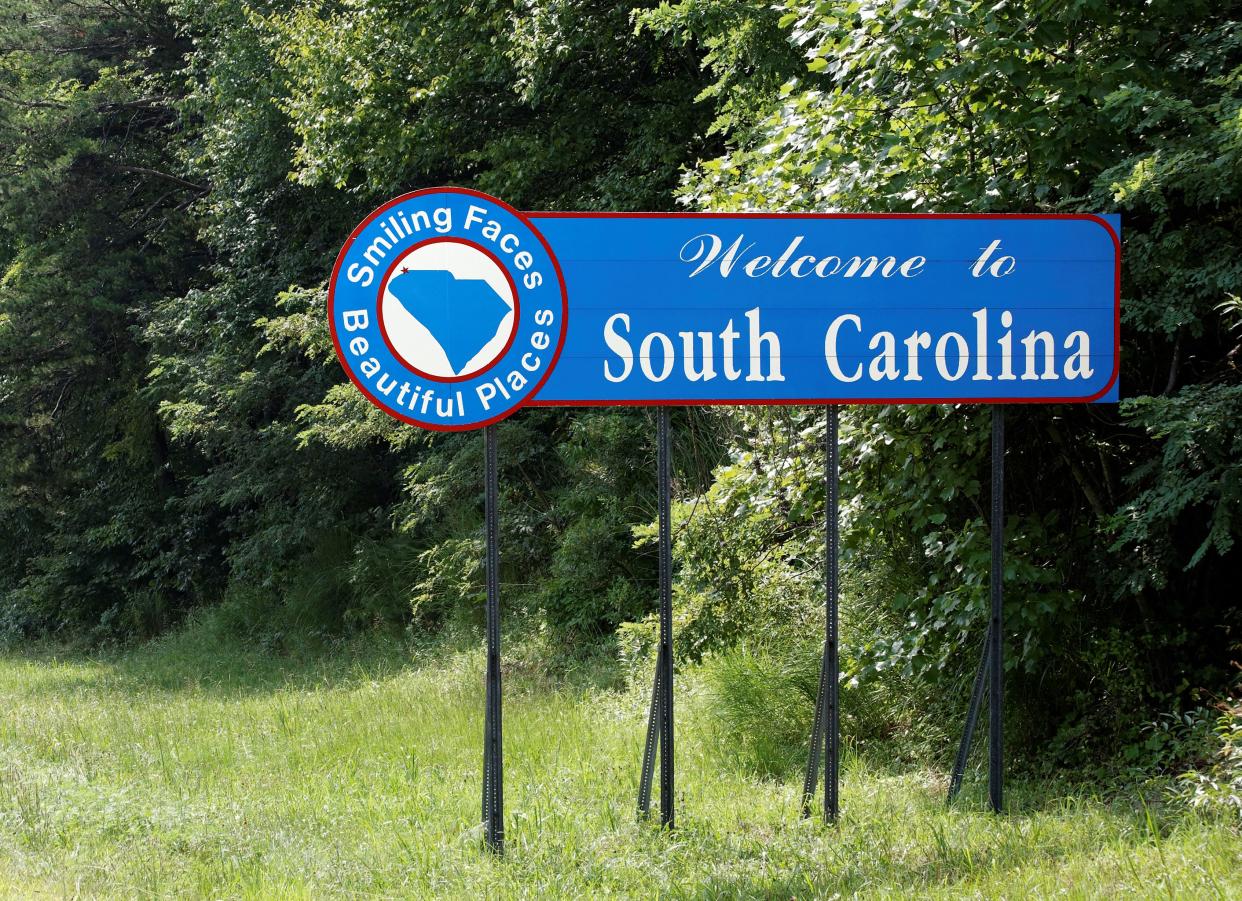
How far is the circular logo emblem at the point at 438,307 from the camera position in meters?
4.95

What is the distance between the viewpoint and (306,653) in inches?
646

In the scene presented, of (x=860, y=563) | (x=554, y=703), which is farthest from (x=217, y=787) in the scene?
(x=860, y=563)

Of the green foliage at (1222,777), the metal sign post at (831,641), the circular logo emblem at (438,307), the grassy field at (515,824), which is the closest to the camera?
the grassy field at (515,824)

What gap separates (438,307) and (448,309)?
0.04 metres

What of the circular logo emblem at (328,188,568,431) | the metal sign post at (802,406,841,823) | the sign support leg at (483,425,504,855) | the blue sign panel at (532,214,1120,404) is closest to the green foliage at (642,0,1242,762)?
the blue sign panel at (532,214,1120,404)

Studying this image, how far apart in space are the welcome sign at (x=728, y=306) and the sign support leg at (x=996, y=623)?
0.81 feet

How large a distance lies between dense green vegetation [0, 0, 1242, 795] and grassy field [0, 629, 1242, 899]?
2.65 ft

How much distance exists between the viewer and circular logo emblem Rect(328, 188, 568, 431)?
4949 millimetres

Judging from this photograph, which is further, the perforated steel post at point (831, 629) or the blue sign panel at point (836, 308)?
the perforated steel post at point (831, 629)

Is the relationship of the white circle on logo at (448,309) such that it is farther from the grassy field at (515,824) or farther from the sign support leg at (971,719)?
the sign support leg at (971,719)

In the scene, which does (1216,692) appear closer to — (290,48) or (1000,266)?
(1000,266)

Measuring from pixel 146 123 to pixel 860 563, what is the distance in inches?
756

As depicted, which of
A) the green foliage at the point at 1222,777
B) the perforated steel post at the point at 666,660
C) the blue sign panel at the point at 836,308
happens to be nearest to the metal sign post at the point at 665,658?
the perforated steel post at the point at 666,660

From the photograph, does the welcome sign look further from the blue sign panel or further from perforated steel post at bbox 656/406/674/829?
perforated steel post at bbox 656/406/674/829
